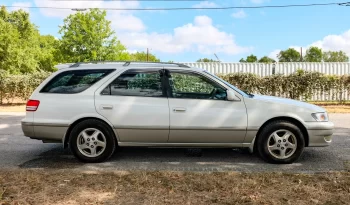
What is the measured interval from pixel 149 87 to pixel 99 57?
23757mm

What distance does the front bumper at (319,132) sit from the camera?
559cm

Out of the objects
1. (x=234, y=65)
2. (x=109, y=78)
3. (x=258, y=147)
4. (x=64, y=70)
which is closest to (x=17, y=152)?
(x=64, y=70)

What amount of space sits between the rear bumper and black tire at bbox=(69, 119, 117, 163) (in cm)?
17

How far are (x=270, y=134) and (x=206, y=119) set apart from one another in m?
1.03

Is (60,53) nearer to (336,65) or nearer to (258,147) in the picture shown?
(336,65)

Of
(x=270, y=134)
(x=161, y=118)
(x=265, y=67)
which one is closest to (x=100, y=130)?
(x=161, y=118)

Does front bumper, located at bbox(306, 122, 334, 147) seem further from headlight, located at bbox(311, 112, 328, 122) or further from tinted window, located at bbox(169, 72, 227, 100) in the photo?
tinted window, located at bbox(169, 72, 227, 100)

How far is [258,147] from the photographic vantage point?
564cm

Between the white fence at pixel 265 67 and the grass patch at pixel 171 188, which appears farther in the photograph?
the white fence at pixel 265 67

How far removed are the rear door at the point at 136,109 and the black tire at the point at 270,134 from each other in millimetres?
1497

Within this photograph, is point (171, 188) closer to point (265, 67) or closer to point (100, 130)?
point (100, 130)

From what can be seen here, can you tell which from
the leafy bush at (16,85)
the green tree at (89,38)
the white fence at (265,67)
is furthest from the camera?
the green tree at (89,38)

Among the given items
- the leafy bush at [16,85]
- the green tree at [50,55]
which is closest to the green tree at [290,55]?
the green tree at [50,55]

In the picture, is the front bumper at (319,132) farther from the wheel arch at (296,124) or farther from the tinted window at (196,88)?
the tinted window at (196,88)
